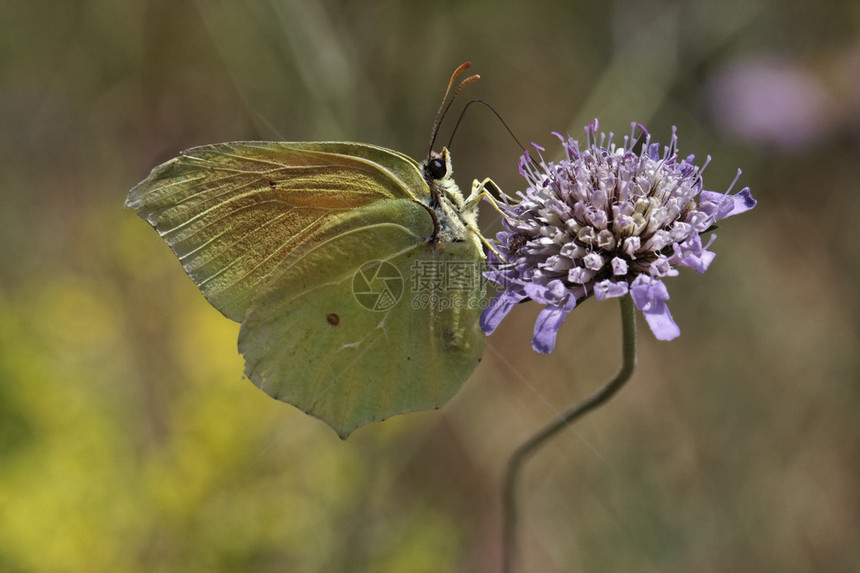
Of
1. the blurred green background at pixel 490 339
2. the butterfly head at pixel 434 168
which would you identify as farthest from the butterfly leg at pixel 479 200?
the blurred green background at pixel 490 339

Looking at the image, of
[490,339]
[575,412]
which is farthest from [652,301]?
[490,339]

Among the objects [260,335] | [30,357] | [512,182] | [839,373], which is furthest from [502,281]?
[512,182]

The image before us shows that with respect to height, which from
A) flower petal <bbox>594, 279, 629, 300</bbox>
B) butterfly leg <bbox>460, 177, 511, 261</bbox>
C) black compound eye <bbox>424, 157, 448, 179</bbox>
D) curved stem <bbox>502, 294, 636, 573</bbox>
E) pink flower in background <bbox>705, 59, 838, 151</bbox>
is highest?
black compound eye <bbox>424, 157, 448, 179</bbox>

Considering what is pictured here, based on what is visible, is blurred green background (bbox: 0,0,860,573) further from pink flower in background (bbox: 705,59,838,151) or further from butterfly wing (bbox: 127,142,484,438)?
butterfly wing (bbox: 127,142,484,438)

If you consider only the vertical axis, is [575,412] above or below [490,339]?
above

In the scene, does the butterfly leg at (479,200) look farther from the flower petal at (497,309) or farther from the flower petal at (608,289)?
the flower petal at (608,289)

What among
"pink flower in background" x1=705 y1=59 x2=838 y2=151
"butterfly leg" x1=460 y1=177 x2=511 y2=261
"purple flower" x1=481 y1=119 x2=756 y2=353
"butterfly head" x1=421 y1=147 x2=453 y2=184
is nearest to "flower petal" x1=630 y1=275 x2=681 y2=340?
"purple flower" x1=481 y1=119 x2=756 y2=353

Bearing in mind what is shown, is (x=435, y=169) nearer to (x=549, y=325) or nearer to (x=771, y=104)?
(x=549, y=325)

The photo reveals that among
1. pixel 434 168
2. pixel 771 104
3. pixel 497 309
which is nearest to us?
pixel 497 309
